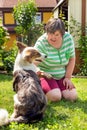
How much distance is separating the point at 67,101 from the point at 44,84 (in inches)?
18.0

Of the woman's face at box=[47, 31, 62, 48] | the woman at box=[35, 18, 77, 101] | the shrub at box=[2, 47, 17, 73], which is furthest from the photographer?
the shrub at box=[2, 47, 17, 73]

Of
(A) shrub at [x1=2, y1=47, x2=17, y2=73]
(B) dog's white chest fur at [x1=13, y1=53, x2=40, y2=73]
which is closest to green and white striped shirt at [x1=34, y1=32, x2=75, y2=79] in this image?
(B) dog's white chest fur at [x1=13, y1=53, x2=40, y2=73]

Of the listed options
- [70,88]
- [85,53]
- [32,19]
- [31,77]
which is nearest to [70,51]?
[70,88]

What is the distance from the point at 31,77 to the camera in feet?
14.9

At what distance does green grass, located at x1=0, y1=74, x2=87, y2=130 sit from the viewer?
4195 millimetres

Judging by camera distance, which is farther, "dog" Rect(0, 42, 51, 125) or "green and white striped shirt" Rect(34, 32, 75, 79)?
"green and white striped shirt" Rect(34, 32, 75, 79)

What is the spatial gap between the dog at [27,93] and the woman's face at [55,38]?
82 centimetres

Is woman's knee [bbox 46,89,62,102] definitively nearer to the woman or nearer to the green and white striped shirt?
the woman

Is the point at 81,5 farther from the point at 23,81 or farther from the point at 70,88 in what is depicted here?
the point at 23,81

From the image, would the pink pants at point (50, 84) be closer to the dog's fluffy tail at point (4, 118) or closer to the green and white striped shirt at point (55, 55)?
the green and white striped shirt at point (55, 55)

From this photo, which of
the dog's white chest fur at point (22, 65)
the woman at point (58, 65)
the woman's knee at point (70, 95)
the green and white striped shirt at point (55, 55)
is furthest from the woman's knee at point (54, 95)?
the dog's white chest fur at point (22, 65)

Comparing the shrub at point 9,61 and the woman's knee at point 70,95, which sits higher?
the shrub at point 9,61

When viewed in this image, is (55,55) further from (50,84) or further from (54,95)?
(54,95)

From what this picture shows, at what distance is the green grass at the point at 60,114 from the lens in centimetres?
420
